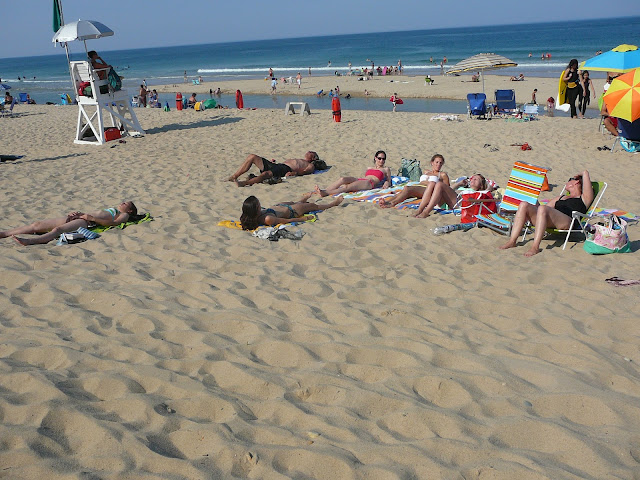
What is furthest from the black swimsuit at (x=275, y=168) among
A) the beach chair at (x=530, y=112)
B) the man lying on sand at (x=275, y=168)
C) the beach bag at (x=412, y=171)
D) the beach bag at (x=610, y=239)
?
the beach chair at (x=530, y=112)

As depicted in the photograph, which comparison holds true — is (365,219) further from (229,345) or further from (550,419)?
(550,419)

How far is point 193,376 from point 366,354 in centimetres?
106

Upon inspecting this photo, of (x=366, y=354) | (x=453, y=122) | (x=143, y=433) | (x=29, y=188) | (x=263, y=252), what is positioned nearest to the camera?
(x=143, y=433)

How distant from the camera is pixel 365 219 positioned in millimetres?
6430

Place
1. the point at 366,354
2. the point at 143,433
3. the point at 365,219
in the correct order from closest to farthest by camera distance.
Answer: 1. the point at 143,433
2. the point at 366,354
3. the point at 365,219

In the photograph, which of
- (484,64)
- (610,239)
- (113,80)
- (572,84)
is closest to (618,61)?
(572,84)

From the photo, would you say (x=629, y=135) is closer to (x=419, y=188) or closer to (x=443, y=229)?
(x=419, y=188)

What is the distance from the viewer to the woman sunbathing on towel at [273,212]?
229 inches

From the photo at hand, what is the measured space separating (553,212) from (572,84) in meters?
11.1

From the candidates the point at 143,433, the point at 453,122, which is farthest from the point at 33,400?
the point at 453,122

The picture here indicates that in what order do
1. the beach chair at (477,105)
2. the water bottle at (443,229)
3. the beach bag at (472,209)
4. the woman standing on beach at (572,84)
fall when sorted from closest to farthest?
1. the water bottle at (443,229)
2. the beach bag at (472,209)
3. the woman standing on beach at (572,84)
4. the beach chair at (477,105)

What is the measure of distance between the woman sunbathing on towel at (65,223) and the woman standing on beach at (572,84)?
1240 centimetres

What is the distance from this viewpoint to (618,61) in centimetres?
1062

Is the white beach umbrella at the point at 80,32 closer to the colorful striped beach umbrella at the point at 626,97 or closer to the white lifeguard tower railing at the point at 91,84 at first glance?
the white lifeguard tower railing at the point at 91,84
